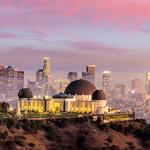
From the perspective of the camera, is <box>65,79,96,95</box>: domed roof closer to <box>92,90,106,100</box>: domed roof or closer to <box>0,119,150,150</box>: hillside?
<box>92,90,106,100</box>: domed roof

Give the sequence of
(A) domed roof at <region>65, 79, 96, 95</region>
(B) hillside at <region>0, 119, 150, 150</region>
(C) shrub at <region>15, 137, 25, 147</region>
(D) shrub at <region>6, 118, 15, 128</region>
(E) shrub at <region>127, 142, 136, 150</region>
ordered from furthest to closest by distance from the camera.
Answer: (A) domed roof at <region>65, 79, 96, 95</region> < (E) shrub at <region>127, 142, 136, 150</region> < (D) shrub at <region>6, 118, 15, 128</region> < (B) hillside at <region>0, 119, 150, 150</region> < (C) shrub at <region>15, 137, 25, 147</region>

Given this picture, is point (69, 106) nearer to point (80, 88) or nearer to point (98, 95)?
point (98, 95)

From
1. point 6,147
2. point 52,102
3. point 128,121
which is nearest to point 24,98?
point 52,102

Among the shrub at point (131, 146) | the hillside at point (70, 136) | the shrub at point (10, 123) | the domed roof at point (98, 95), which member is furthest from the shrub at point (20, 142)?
the domed roof at point (98, 95)

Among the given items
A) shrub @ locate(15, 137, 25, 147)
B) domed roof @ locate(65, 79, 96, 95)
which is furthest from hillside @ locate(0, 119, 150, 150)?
domed roof @ locate(65, 79, 96, 95)

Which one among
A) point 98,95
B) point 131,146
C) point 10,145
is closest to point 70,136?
point 131,146

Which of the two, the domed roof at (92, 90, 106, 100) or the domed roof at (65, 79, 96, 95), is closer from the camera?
the domed roof at (92, 90, 106, 100)

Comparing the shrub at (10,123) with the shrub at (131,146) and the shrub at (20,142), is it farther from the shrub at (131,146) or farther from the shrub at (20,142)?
the shrub at (131,146)

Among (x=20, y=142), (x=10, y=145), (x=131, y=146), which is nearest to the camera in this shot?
(x=10, y=145)

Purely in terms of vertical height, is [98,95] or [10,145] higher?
[98,95]

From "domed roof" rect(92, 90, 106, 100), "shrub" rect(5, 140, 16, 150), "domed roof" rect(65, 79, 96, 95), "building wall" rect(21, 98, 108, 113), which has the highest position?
"domed roof" rect(65, 79, 96, 95)

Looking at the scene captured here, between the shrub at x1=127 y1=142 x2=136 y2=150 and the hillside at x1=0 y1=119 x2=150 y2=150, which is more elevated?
the hillside at x1=0 y1=119 x2=150 y2=150
